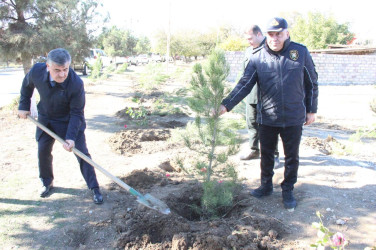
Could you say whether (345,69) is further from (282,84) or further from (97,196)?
(97,196)

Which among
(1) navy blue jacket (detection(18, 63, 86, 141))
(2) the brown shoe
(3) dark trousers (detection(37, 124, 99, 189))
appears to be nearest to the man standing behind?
(2) the brown shoe

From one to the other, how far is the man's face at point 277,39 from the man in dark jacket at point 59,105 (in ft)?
6.52

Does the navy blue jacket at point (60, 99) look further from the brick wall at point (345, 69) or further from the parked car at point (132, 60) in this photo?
the parked car at point (132, 60)

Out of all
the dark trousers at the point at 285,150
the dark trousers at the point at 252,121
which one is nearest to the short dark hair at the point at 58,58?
the dark trousers at the point at 285,150

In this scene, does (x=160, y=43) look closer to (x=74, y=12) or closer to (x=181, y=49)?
(x=181, y=49)

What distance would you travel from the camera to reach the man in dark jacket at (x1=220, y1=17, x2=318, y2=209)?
279cm

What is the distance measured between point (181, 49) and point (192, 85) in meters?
29.4

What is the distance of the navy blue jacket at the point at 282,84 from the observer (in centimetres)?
280

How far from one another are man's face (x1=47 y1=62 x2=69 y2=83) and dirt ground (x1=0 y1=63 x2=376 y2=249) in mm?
1450

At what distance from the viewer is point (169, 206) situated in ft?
10.6

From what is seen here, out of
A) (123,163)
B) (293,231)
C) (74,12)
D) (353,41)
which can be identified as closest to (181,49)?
(353,41)

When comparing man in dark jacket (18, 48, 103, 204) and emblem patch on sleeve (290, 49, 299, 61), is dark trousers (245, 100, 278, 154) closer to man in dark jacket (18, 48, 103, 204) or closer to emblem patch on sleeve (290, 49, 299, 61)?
emblem patch on sleeve (290, 49, 299, 61)

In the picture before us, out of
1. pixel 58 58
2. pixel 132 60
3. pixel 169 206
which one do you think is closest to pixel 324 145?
pixel 169 206

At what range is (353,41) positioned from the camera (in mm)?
33375
